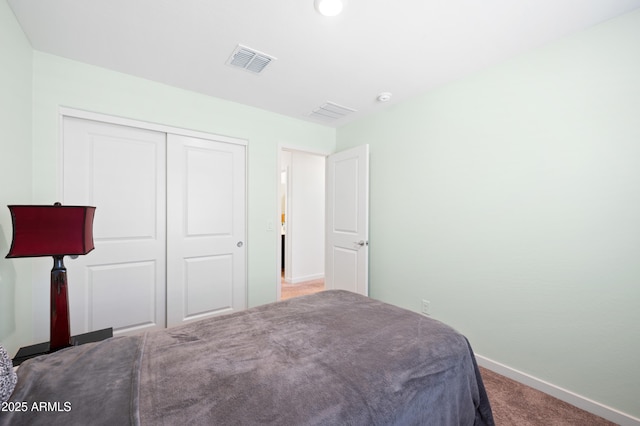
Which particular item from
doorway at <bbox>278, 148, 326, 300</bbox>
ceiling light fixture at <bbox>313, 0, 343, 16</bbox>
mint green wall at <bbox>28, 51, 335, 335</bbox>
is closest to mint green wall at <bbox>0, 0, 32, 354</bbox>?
mint green wall at <bbox>28, 51, 335, 335</bbox>

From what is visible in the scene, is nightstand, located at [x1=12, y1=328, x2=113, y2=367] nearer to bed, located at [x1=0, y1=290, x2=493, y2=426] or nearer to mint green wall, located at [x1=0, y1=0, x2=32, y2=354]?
mint green wall, located at [x1=0, y1=0, x2=32, y2=354]

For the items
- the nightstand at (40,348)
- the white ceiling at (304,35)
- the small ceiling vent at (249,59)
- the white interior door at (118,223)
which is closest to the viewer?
the nightstand at (40,348)

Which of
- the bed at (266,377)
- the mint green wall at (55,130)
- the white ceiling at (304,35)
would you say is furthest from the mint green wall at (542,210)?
the mint green wall at (55,130)

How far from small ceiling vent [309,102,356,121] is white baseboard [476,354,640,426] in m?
2.84

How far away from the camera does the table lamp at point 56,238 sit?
51.4 inches

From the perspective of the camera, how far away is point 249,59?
207 centimetres

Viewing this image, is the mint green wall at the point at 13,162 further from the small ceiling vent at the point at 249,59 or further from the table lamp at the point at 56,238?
the small ceiling vent at the point at 249,59

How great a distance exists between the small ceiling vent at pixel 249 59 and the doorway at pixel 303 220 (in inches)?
93.0

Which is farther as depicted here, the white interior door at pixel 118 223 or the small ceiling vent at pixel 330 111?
the small ceiling vent at pixel 330 111

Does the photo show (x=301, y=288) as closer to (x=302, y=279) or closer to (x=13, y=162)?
(x=302, y=279)

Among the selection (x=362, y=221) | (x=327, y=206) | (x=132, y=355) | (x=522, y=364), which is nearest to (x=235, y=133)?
(x=327, y=206)

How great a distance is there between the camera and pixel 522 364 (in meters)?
1.98

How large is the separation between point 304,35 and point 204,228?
205 cm

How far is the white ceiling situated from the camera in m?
1.54
